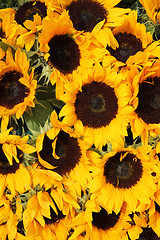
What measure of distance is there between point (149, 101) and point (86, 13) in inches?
16.1

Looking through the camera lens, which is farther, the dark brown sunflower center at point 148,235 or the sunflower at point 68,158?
the dark brown sunflower center at point 148,235

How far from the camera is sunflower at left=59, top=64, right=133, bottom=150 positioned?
51.9 inches

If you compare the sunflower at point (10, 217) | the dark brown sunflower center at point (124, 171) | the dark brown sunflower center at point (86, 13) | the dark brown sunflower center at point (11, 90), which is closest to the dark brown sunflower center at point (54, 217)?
the sunflower at point (10, 217)

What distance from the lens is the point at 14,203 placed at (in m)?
1.37

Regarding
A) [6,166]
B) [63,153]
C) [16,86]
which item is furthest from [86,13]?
[6,166]

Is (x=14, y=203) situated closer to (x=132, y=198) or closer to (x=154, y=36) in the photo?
(x=132, y=198)

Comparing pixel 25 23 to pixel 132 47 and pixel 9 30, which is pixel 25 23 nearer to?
pixel 9 30

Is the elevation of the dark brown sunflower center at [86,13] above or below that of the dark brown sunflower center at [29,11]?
below

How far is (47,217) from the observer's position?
1.38 meters

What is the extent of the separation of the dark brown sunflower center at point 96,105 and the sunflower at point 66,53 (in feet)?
0.23

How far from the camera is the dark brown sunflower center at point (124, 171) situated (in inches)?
55.9

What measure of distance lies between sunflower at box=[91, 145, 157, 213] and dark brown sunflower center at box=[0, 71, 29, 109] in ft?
1.17

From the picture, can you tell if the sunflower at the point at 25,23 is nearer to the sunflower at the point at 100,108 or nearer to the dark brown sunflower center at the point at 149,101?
the sunflower at the point at 100,108

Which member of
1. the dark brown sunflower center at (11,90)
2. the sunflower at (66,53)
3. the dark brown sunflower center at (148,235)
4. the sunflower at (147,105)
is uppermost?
the sunflower at (66,53)
